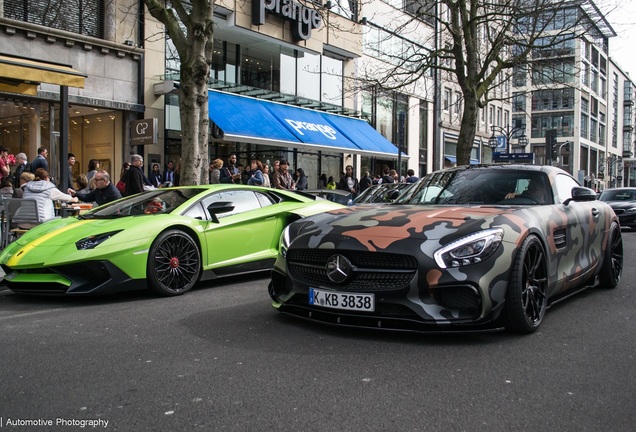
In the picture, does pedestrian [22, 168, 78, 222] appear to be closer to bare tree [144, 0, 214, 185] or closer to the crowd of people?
the crowd of people

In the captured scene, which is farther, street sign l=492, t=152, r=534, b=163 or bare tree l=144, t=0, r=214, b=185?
street sign l=492, t=152, r=534, b=163

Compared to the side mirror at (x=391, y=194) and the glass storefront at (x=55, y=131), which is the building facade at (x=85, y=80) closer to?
the glass storefront at (x=55, y=131)

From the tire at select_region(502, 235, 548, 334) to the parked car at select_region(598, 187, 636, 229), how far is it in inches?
591

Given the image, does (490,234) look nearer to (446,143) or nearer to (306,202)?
(306,202)

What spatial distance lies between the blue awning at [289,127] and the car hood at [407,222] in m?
13.2

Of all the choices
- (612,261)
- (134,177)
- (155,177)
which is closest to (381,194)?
(134,177)

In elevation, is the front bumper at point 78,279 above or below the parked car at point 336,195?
below

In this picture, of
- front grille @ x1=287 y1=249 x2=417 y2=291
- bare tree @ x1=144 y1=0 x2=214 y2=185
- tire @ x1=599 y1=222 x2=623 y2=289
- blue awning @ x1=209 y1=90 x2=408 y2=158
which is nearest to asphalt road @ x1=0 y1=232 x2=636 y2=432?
front grille @ x1=287 y1=249 x2=417 y2=291

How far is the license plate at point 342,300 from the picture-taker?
424 cm

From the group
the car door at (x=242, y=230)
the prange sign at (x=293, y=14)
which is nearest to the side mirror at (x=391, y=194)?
the car door at (x=242, y=230)

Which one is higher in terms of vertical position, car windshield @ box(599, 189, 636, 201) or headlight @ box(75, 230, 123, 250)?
car windshield @ box(599, 189, 636, 201)

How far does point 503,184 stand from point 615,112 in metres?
114

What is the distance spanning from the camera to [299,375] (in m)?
3.60

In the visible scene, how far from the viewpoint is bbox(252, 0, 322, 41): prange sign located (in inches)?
821
